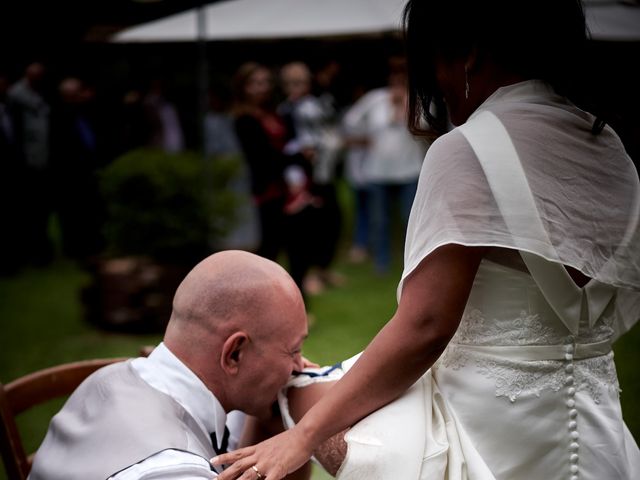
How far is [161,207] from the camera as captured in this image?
568 cm

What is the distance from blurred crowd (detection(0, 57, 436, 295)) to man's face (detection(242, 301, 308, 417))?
13.9ft

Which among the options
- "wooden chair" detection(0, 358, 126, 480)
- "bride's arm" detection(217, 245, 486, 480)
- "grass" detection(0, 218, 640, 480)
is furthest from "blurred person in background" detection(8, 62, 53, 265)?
"bride's arm" detection(217, 245, 486, 480)

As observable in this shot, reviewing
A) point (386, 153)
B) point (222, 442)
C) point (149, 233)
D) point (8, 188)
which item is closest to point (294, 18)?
point (386, 153)

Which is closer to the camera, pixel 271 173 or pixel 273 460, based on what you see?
pixel 273 460

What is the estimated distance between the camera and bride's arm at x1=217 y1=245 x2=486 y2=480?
131 cm

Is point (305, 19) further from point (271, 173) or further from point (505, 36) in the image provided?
point (505, 36)

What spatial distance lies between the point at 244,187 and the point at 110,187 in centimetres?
322

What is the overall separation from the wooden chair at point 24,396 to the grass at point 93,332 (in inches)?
61.6

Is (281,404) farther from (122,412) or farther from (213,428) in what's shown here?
(122,412)

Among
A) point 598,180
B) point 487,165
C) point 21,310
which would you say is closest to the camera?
point 487,165

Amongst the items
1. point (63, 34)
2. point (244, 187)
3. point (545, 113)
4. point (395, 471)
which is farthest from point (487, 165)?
point (244, 187)

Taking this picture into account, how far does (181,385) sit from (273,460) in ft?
1.10

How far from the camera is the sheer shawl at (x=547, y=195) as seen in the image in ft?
4.24

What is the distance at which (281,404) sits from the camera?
169 centimetres
